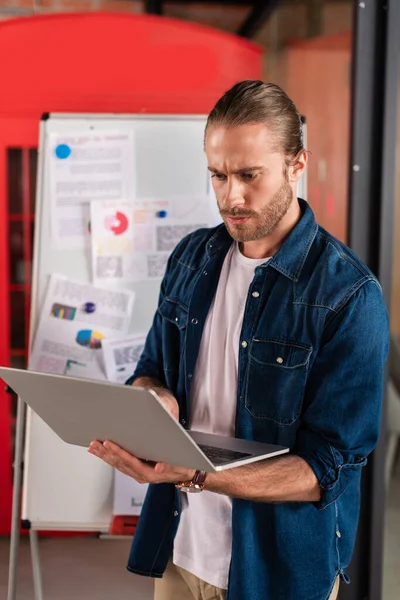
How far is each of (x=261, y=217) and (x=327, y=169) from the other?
9.83ft

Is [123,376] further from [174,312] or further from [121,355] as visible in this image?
[174,312]

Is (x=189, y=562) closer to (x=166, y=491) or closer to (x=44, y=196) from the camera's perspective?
(x=166, y=491)

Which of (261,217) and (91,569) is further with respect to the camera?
(91,569)

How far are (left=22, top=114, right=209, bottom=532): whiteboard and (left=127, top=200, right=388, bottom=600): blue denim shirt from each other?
92 cm

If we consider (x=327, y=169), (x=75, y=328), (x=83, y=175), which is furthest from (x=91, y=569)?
(x=327, y=169)

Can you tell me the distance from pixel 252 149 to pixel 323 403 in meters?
0.49

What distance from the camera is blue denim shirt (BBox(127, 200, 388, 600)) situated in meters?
1.27

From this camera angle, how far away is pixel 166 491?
1509 mm

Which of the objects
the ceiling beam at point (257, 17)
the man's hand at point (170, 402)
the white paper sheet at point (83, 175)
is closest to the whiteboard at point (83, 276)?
the white paper sheet at point (83, 175)

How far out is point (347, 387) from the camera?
1268mm

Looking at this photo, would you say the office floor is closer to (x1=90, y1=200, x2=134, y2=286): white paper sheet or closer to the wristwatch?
(x1=90, y1=200, x2=134, y2=286): white paper sheet

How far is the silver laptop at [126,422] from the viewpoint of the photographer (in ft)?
3.40

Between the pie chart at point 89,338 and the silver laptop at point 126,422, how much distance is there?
0.98m

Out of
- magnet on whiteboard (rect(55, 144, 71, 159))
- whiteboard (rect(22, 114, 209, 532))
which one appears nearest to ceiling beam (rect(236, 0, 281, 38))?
whiteboard (rect(22, 114, 209, 532))
